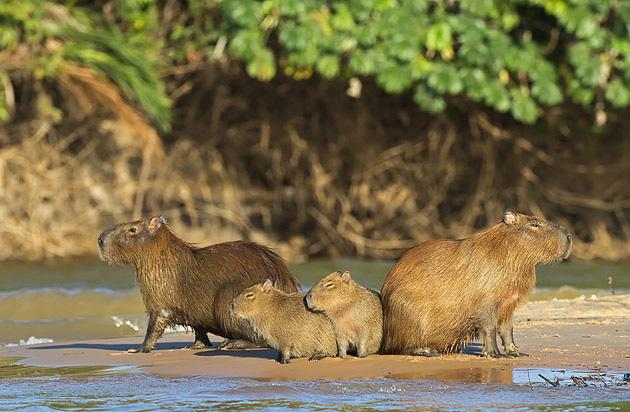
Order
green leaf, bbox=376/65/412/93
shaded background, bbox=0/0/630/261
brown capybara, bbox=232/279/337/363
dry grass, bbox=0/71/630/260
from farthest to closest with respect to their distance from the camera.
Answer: dry grass, bbox=0/71/630/260 < shaded background, bbox=0/0/630/261 < green leaf, bbox=376/65/412/93 < brown capybara, bbox=232/279/337/363

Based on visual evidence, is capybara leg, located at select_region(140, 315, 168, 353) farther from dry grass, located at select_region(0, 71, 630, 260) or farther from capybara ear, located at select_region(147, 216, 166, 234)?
dry grass, located at select_region(0, 71, 630, 260)

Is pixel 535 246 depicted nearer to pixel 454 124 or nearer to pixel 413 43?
pixel 413 43

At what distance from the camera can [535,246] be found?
25.4 ft

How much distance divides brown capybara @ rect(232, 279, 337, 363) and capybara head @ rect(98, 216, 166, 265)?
100 centimetres

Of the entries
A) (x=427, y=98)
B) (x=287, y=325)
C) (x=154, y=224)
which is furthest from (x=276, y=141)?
(x=287, y=325)

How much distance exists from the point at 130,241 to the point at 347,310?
1.69m

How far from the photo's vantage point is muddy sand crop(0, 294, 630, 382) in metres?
7.50

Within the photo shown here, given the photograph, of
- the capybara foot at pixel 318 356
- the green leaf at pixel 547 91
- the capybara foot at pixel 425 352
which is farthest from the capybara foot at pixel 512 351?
the green leaf at pixel 547 91

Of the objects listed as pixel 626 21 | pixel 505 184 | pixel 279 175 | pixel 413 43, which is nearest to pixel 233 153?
pixel 279 175

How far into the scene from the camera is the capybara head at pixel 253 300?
26.3 ft

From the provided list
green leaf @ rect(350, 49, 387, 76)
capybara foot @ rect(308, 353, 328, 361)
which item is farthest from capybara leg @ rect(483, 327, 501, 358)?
green leaf @ rect(350, 49, 387, 76)

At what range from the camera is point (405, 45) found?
1347 cm

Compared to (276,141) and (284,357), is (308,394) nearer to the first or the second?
(284,357)

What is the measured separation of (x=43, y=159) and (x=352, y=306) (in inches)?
368
